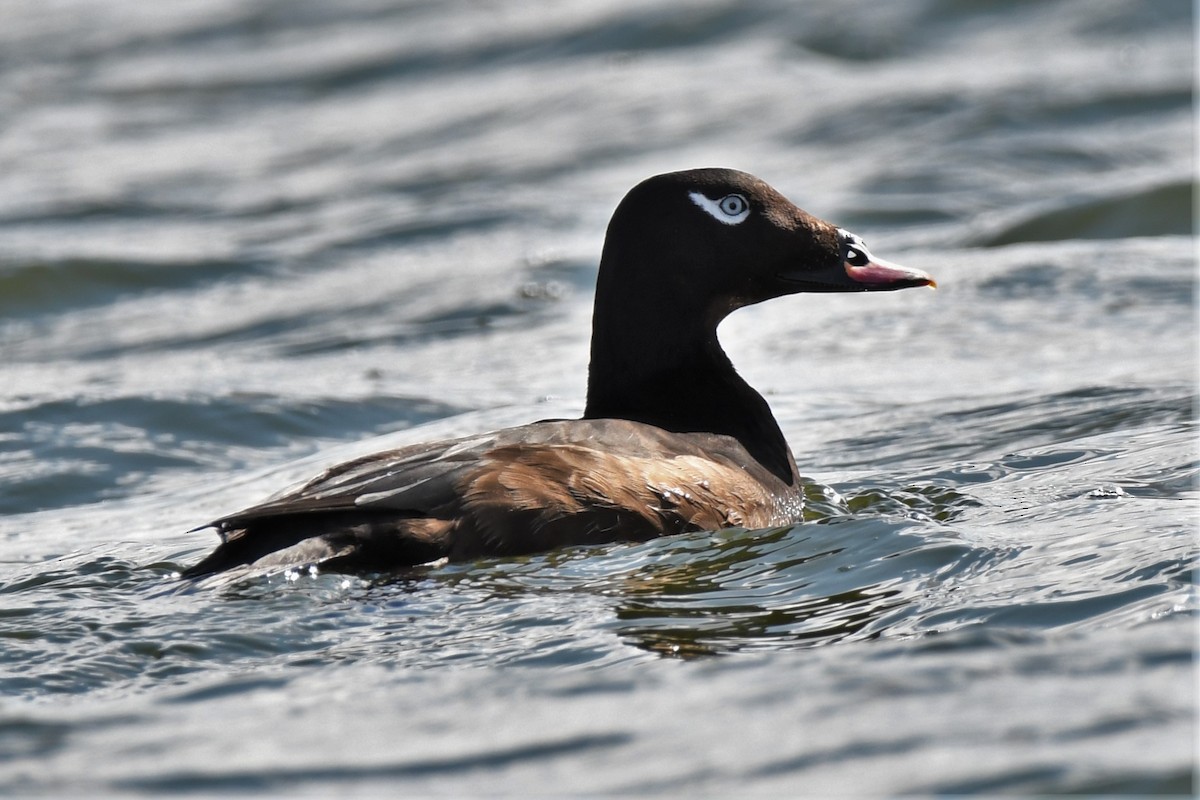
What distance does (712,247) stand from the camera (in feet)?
19.4

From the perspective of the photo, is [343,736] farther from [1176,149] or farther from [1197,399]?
[1176,149]

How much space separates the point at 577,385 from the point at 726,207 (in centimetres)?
251

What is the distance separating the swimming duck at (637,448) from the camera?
4816 millimetres

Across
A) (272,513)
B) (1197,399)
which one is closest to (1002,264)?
(1197,399)

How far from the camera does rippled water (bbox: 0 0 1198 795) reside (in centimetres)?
366

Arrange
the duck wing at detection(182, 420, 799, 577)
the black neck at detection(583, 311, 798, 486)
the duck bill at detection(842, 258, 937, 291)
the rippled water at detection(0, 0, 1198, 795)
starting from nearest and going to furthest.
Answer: the rippled water at detection(0, 0, 1198, 795) < the duck wing at detection(182, 420, 799, 577) < the black neck at detection(583, 311, 798, 486) < the duck bill at detection(842, 258, 937, 291)

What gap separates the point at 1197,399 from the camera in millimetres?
6938

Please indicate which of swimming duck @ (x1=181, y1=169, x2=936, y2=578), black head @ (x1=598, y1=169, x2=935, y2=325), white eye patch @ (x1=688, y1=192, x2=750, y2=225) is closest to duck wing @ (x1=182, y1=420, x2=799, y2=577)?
swimming duck @ (x1=181, y1=169, x2=936, y2=578)

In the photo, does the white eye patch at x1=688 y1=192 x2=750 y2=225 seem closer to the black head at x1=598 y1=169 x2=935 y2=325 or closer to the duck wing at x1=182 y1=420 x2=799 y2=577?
the black head at x1=598 y1=169 x2=935 y2=325

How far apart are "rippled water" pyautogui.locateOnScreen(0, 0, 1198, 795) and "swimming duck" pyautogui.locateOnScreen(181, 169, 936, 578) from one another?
0.38 feet

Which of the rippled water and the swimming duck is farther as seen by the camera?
the swimming duck

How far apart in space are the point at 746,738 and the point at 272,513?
1.63 meters

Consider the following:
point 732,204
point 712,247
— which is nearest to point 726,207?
point 732,204

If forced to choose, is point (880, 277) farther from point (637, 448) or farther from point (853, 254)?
point (637, 448)
